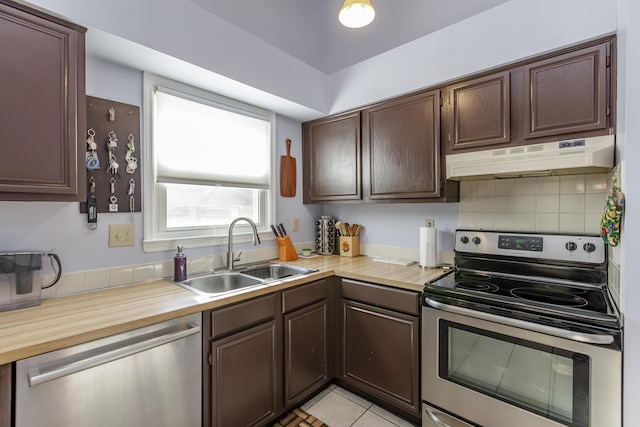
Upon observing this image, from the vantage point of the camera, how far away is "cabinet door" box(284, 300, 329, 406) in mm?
1771

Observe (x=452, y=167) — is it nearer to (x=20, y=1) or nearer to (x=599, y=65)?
(x=599, y=65)

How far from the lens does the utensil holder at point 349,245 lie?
8.35 feet

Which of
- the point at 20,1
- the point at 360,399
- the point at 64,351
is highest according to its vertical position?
the point at 20,1

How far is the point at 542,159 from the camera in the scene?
146 cm

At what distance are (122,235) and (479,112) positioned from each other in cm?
212

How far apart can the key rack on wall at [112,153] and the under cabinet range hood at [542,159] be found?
1810 mm

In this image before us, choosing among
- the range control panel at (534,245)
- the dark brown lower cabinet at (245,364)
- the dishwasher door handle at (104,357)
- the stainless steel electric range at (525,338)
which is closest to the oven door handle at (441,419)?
the stainless steel electric range at (525,338)

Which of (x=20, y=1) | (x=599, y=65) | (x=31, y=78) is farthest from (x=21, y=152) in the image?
(x=599, y=65)

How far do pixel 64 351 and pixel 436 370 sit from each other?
5.30 ft

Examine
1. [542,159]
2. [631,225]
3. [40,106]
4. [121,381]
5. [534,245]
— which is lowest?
[121,381]

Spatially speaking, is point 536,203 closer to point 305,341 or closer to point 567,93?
point 567,93

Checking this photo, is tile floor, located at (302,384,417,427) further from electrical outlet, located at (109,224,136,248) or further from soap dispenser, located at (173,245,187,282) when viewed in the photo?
electrical outlet, located at (109,224,136,248)

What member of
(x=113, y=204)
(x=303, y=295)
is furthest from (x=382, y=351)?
(x=113, y=204)

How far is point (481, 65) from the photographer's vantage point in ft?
5.59
